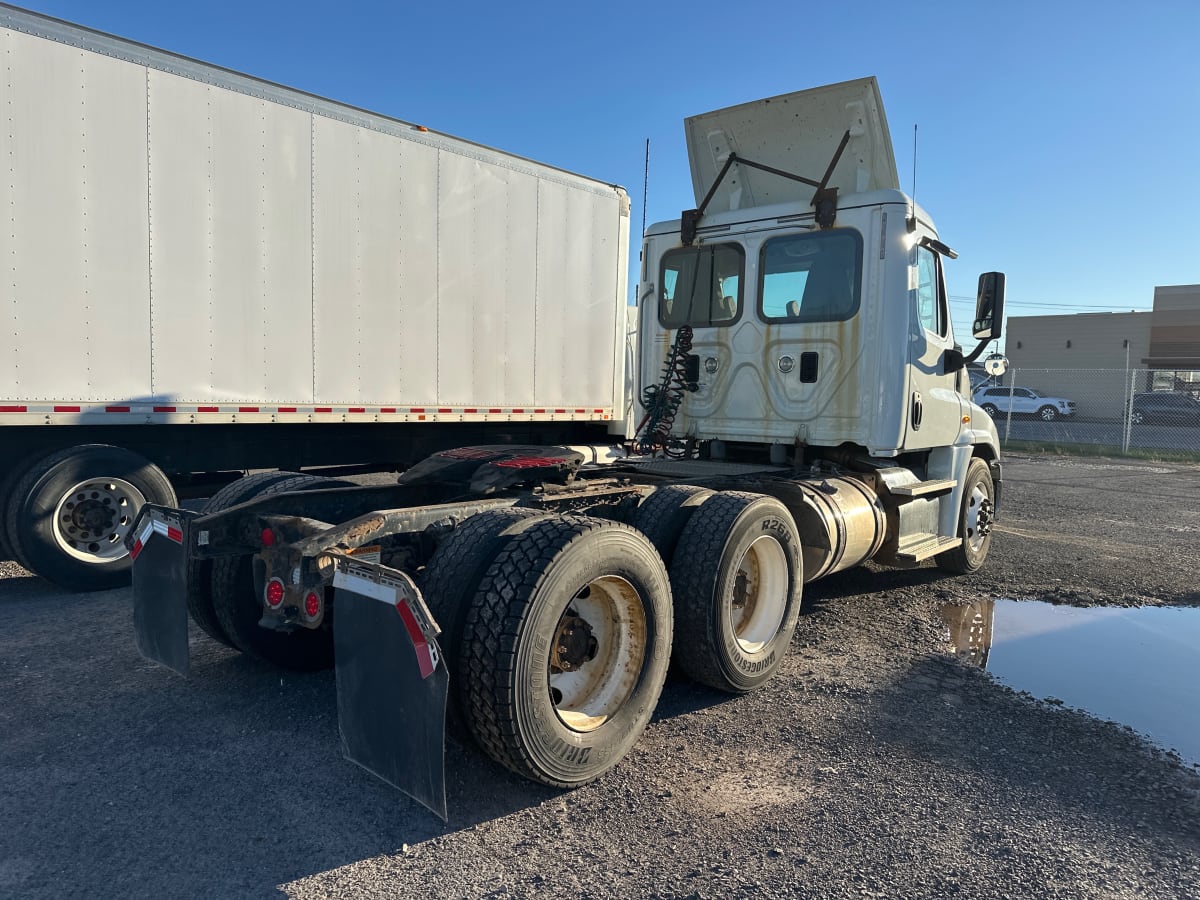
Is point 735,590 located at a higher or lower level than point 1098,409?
lower

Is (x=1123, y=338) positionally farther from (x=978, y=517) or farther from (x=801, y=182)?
(x=801, y=182)

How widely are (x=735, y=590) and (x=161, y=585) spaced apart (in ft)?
9.44

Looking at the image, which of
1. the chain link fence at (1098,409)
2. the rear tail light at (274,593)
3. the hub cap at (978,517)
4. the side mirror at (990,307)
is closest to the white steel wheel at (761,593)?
the rear tail light at (274,593)

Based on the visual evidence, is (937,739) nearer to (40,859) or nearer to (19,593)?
(40,859)

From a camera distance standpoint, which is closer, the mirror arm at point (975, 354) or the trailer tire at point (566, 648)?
the trailer tire at point (566, 648)

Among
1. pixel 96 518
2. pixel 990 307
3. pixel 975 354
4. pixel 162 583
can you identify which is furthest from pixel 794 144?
pixel 96 518

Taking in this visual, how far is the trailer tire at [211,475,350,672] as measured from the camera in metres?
4.14

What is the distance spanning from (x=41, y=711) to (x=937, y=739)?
13.8 ft

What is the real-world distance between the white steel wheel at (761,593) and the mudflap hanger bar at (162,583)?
2.75m

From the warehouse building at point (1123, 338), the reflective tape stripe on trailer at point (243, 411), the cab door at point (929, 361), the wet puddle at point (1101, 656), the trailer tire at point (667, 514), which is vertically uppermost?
the warehouse building at point (1123, 338)

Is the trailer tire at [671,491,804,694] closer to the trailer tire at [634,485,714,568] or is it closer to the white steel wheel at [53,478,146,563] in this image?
the trailer tire at [634,485,714,568]

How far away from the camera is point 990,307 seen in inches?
245

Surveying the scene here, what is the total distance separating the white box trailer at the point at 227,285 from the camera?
5.81 m

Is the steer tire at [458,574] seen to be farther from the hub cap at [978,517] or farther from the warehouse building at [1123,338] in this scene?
the warehouse building at [1123,338]
